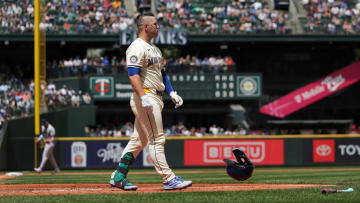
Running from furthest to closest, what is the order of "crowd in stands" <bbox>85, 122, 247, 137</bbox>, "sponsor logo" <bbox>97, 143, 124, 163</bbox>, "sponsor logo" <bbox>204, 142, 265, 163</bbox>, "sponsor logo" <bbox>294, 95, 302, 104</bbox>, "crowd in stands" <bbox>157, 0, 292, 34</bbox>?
1. "sponsor logo" <bbox>294, 95, 302, 104</bbox>
2. "crowd in stands" <bbox>157, 0, 292, 34</bbox>
3. "crowd in stands" <bbox>85, 122, 247, 137</bbox>
4. "sponsor logo" <bbox>204, 142, 265, 163</bbox>
5. "sponsor logo" <bbox>97, 143, 124, 163</bbox>

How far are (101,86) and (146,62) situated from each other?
20478 millimetres

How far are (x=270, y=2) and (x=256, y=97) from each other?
5.43 metres

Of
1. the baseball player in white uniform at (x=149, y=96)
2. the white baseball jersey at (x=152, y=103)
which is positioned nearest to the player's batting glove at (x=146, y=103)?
the baseball player in white uniform at (x=149, y=96)

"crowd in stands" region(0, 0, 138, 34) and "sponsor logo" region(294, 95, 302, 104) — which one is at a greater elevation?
"crowd in stands" region(0, 0, 138, 34)

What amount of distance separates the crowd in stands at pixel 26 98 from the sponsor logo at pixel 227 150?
6.59m

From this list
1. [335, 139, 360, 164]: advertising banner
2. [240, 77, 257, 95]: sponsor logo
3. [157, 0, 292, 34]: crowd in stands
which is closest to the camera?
[335, 139, 360, 164]: advertising banner

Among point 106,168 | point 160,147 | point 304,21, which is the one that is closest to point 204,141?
point 106,168

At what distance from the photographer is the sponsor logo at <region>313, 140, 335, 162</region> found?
75.8ft

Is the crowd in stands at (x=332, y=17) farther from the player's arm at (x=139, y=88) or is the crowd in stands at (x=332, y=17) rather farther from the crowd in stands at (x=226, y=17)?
the player's arm at (x=139, y=88)

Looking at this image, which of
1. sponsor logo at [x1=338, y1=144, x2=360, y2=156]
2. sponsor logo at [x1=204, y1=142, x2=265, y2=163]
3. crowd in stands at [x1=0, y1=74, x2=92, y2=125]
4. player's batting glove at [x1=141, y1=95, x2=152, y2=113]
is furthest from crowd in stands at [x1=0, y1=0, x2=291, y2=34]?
player's batting glove at [x1=141, y1=95, x2=152, y2=113]

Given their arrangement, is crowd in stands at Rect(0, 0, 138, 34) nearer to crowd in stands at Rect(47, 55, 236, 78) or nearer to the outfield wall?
crowd in stands at Rect(47, 55, 236, 78)

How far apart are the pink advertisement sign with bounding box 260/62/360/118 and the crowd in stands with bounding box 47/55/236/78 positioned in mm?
3305

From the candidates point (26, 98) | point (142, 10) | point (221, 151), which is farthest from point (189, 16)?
point (221, 151)

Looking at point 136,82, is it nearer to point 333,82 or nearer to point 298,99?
point 298,99
